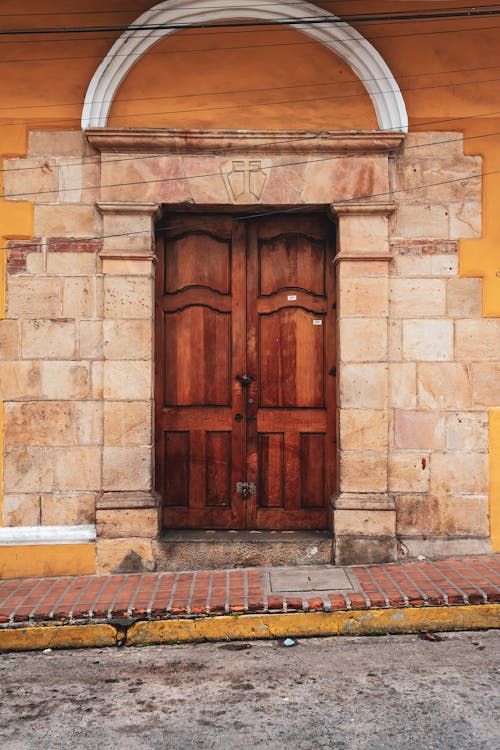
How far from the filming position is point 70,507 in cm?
500

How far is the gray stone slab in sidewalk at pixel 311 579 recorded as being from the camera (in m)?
4.50

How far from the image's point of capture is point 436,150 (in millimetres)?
5129

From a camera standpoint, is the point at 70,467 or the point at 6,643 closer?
the point at 6,643

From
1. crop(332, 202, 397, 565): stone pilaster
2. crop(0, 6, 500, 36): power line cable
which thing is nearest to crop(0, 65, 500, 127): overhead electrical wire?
crop(0, 6, 500, 36): power line cable

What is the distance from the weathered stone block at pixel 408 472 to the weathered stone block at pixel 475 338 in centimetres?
90

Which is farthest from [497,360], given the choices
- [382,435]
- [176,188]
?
[176,188]

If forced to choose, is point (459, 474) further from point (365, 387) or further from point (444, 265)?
point (444, 265)

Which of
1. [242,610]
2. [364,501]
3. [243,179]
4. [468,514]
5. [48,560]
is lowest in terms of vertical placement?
[242,610]

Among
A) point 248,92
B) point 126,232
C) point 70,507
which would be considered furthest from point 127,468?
point 248,92

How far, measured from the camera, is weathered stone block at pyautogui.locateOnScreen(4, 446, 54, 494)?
16.4 feet

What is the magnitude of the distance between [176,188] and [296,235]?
107 centimetres

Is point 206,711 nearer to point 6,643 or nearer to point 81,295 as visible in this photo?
point 6,643

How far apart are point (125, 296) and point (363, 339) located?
192 centimetres

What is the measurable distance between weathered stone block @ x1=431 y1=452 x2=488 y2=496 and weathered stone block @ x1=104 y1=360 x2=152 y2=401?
2385 mm
